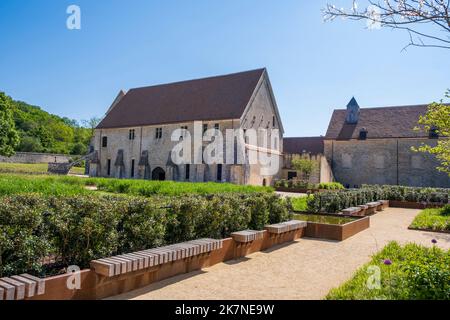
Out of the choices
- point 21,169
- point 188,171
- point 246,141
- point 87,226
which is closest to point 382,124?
point 246,141

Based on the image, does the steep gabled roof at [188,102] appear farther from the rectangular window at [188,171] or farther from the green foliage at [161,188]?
the green foliage at [161,188]

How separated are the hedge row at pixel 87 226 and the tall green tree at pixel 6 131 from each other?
150 ft

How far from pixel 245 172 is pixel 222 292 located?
2690 cm

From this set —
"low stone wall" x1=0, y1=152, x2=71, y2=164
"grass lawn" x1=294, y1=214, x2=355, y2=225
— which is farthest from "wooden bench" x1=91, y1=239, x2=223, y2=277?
"low stone wall" x1=0, y1=152, x2=71, y2=164

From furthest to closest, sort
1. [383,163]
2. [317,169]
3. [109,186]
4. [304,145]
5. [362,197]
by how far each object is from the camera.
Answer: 1. [304,145]
2. [383,163]
3. [317,169]
4. [109,186]
5. [362,197]

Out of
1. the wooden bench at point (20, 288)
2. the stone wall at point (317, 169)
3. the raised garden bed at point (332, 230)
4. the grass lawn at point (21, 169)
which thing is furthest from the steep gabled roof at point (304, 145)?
the wooden bench at point (20, 288)

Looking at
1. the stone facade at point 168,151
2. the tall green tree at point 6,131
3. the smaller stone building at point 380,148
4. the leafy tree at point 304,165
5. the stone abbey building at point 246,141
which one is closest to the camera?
the stone facade at point 168,151

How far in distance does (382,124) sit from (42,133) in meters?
69.1

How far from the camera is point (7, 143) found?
46750mm

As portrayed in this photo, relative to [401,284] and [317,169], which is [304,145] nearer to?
[317,169]

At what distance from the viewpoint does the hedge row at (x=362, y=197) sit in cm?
1499

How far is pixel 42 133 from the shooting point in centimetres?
7744
